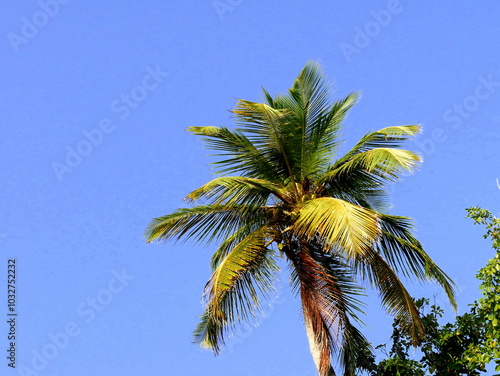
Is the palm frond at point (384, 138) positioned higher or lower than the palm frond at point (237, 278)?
higher

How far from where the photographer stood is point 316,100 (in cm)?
1480

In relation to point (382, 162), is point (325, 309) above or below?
below

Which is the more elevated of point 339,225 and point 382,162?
point 382,162

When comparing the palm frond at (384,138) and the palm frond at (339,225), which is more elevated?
the palm frond at (384,138)

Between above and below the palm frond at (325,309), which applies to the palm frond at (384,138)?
above

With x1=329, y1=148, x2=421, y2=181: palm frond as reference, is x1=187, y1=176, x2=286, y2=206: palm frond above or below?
below

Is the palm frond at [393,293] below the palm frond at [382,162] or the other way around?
below

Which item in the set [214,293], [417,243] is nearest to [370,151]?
[417,243]

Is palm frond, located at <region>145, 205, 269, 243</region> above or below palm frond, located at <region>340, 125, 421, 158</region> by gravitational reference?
below

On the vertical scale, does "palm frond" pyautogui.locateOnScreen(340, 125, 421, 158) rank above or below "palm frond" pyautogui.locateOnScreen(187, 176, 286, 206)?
above

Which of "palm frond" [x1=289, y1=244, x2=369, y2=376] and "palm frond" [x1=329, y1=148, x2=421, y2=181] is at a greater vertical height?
"palm frond" [x1=329, y1=148, x2=421, y2=181]

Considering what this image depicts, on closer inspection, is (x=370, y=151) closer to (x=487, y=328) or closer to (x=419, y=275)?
(x=419, y=275)

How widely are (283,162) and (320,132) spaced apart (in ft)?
3.26

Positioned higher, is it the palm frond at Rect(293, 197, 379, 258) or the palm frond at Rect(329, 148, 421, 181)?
the palm frond at Rect(329, 148, 421, 181)
